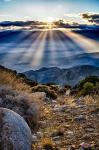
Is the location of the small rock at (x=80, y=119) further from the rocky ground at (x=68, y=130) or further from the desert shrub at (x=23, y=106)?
the desert shrub at (x=23, y=106)

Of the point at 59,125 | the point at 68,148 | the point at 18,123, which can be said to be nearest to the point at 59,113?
the point at 59,125

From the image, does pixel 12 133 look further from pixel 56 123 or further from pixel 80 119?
pixel 80 119

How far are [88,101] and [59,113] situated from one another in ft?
11.0

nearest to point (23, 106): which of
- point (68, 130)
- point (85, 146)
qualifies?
point (68, 130)

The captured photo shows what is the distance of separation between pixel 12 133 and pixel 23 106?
228 inches

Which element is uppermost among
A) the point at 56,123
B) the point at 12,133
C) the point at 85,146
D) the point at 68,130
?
the point at 12,133

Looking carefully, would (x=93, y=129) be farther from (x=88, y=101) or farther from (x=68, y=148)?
(x=88, y=101)

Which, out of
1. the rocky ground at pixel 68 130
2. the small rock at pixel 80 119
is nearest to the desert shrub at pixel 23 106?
the rocky ground at pixel 68 130

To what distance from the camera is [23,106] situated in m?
15.4

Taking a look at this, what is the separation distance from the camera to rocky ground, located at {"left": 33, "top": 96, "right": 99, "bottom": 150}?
11.4 meters

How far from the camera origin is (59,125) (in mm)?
14859

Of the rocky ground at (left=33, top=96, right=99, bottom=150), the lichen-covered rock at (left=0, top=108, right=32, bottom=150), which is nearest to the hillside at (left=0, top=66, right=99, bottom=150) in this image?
the rocky ground at (left=33, top=96, right=99, bottom=150)

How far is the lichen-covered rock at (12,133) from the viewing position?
9.41 meters

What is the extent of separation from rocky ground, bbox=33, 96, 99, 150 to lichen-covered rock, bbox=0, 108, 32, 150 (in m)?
0.88
